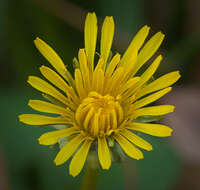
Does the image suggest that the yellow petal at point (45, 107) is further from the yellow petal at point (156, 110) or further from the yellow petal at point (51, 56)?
the yellow petal at point (156, 110)

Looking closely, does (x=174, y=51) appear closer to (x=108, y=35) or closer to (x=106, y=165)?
(x=108, y=35)

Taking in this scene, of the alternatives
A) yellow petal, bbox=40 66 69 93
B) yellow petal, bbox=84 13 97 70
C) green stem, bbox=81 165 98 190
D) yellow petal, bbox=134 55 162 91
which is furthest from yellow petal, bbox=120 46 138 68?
green stem, bbox=81 165 98 190

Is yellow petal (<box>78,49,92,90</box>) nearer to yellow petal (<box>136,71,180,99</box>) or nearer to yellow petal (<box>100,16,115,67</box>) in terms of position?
yellow petal (<box>100,16,115,67</box>)

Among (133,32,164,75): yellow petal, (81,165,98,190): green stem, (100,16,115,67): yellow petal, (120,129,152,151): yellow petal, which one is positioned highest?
(100,16,115,67): yellow petal

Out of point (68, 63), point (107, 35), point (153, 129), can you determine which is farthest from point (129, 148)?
point (68, 63)

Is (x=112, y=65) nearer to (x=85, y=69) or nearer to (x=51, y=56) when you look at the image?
(x=85, y=69)

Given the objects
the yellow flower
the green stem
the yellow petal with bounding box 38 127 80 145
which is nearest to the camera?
the yellow petal with bounding box 38 127 80 145
